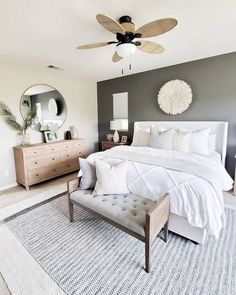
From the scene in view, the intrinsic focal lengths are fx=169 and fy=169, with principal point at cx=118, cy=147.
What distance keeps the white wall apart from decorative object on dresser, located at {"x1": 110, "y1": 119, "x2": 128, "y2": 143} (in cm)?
94

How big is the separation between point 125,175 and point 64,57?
7.95 feet

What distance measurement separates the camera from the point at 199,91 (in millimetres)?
3500

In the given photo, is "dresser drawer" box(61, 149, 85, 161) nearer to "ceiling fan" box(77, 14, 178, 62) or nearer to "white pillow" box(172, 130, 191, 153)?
"white pillow" box(172, 130, 191, 153)

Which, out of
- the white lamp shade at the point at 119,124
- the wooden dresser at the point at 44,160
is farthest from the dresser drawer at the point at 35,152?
the white lamp shade at the point at 119,124

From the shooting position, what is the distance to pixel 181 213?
1818 mm

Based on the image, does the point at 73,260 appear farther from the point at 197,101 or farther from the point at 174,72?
the point at 174,72

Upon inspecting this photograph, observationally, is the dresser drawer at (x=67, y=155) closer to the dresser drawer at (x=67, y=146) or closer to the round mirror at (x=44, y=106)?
the dresser drawer at (x=67, y=146)

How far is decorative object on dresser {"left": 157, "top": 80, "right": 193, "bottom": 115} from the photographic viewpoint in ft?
11.9

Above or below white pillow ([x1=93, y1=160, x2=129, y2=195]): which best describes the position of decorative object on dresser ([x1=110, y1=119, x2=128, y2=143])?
above

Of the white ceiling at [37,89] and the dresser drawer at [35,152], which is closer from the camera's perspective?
the dresser drawer at [35,152]

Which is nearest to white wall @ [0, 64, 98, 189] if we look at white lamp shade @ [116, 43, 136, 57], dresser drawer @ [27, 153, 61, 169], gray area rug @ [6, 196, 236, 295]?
dresser drawer @ [27, 153, 61, 169]

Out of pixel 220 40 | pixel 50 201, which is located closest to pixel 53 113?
pixel 50 201

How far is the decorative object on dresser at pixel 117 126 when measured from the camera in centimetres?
446

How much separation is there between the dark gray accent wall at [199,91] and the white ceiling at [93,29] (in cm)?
26
